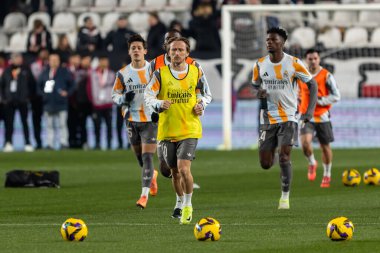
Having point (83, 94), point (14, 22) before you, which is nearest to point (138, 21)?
point (14, 22)

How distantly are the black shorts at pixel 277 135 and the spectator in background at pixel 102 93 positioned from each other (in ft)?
44.5

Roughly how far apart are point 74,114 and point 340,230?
18774 mm

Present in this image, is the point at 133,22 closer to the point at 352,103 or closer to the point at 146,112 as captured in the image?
the point at 352,103

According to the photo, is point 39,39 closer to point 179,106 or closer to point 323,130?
point 323,130

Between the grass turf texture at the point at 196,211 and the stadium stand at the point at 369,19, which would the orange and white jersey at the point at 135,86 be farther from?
the stadium stand at the point at 369,19

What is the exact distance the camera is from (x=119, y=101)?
49.8 feet

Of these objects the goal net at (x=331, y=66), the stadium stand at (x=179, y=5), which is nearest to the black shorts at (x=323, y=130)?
the goal net at (x=331, y=66)

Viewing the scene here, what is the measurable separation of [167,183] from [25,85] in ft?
33.1

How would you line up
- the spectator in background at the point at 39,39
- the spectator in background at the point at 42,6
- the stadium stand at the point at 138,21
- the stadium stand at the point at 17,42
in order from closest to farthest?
the spectator in background at the point at 39,39
the stadium stand at the point at 138,21
the stadium stand at the point at 17,42
the spectator in background at the point at 42,6

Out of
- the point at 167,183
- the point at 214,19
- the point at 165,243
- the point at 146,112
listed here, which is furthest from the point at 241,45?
the point at 165,243

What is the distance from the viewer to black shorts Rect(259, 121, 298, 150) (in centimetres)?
1480

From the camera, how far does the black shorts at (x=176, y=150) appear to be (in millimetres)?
12945

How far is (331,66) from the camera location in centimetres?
2911

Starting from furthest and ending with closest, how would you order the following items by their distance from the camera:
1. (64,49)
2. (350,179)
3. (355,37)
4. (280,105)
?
1. (64,49)
2. (355,37)
3. (350,179)
4. (280,105)
